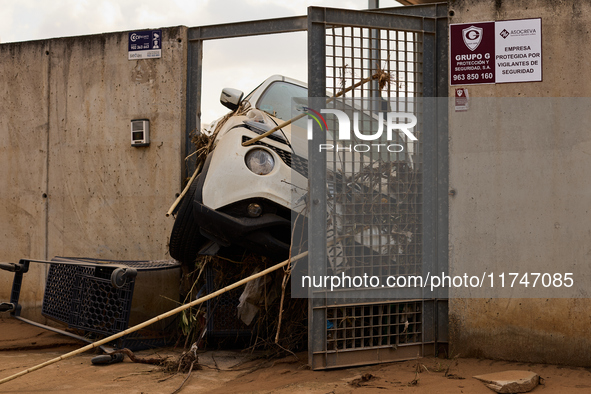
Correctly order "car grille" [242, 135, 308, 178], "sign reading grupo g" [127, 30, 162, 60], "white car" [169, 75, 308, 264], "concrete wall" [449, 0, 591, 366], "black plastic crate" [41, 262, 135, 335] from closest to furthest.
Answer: "concrete wall" [449, 0, 591, 366] → "white car" [169, 75, 308, 264] → "black plastic crate" [41, 262, 135, 335] → "car grille" [242, 135, 308, 178] → "sign reading grupo g" [127, 30, 162, 60]

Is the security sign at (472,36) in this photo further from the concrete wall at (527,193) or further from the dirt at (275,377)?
the dirt at (275,377)

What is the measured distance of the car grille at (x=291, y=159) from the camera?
4.81 m

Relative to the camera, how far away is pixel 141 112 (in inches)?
241

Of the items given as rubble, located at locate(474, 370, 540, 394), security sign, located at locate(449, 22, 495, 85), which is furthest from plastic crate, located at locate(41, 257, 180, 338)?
security sign, located at locate(449, 22, 495, 85)

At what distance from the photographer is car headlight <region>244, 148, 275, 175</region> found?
4652 millimetres

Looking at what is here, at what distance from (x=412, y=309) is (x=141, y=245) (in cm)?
301

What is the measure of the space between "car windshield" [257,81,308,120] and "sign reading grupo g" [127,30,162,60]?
120 centimetres

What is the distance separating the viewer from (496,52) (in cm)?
434

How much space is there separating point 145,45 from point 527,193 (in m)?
4.09

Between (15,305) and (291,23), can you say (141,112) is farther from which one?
(15,305)

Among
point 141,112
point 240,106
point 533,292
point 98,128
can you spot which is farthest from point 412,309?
point 98,128

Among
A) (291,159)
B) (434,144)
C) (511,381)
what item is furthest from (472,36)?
(511,381)

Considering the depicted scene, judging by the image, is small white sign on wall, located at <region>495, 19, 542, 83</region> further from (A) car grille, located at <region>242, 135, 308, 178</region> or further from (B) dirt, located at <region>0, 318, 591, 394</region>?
(B) dirt, located at <region>0, 318, 591, 394</region>

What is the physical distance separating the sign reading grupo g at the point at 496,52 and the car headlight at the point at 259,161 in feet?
5.08
